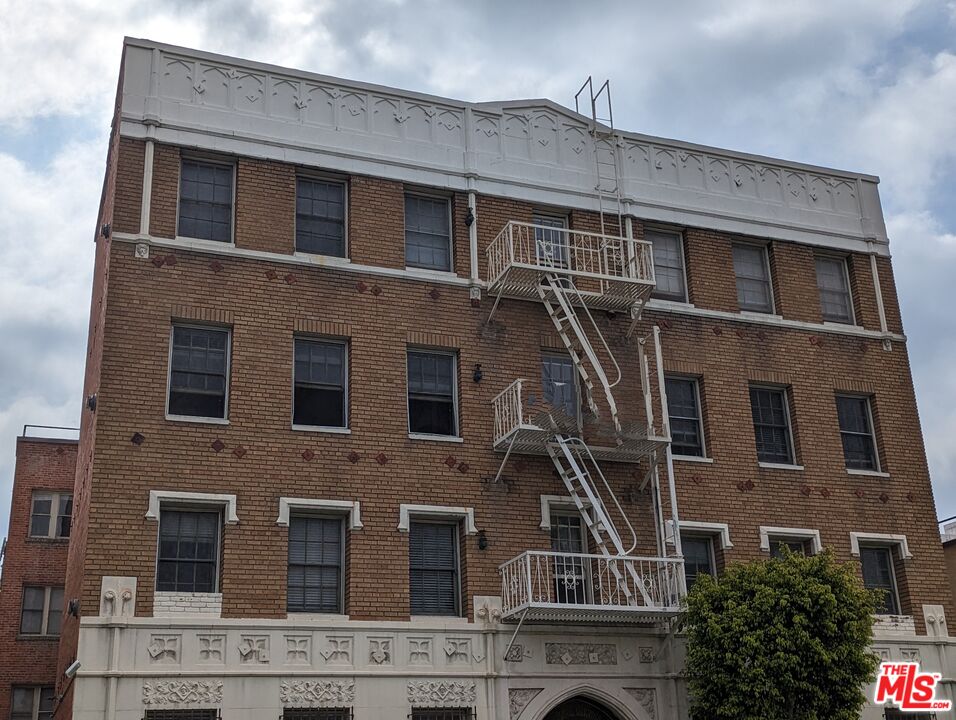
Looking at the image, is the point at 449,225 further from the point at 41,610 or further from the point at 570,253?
the point at 41,610

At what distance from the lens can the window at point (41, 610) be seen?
32.1 meters

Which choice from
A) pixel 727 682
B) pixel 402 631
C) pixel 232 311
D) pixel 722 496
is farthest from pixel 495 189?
pixel 727 682

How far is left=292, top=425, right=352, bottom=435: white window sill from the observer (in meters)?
19.8

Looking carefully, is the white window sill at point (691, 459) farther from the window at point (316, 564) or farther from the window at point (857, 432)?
the window at point (316, 564)

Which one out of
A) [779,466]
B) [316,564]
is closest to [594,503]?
[316,564]

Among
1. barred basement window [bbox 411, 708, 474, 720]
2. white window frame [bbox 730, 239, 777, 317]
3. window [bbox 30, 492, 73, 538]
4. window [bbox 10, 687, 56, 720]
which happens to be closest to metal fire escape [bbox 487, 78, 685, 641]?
barred basement window [bbox 411, 708, 474, 720]

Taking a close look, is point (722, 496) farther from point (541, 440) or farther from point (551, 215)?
point (551, 215)

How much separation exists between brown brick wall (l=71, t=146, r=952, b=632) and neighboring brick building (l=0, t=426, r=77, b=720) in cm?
1439

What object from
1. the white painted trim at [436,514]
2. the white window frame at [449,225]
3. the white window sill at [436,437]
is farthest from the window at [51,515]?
the white painted trim at [436,514]

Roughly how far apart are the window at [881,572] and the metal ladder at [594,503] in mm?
5490

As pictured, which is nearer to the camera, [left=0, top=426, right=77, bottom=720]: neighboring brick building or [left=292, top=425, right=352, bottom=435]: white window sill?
[left=292, top=425, right=352, bottom=435]: white window sill

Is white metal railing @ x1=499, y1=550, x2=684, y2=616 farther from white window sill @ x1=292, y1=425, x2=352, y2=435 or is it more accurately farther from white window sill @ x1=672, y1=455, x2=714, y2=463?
white window sill @ x1=292, y1=425, x2=352, y2=435

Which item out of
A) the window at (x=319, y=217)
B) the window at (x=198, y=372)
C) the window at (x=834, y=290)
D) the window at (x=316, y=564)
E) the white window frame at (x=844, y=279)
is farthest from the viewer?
the window at (x=834, y=290)

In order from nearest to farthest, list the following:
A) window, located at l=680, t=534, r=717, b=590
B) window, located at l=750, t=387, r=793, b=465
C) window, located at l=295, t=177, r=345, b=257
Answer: window, located at l=295, t=177, r=345, b=257 < window, located at l=680, t=534, r=717, b=590 < window, located at l=750, t=387, r=793, b=465
